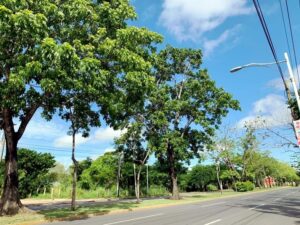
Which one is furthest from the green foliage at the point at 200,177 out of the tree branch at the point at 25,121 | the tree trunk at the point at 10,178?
the tree trunk at the point at 10,178

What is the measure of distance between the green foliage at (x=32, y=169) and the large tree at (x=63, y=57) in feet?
74.8

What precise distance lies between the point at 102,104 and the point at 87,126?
343 cm

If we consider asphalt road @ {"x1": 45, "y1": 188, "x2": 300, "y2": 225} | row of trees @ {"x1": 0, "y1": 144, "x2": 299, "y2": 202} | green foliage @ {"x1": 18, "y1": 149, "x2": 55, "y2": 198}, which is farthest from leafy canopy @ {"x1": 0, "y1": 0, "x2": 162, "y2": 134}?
green foliage @ {"x1": 18, "y1": 149, "x2": 55, "y2": 198}

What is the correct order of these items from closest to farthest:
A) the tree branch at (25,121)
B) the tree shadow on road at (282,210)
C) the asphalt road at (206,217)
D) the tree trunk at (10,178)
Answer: the asphalt road at (206,217) → the tree trunk at (10,178) → the tree shadow on road at (282,210) → the tree branch at (25,121)

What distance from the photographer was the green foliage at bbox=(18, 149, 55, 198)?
41.6m

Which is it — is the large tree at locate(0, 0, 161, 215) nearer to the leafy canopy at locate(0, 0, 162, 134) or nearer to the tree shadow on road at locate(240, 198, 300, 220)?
the leafy canopy at locate(0, 0, 162, 134)

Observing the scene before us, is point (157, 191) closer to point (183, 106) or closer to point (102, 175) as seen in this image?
point (102, 175)

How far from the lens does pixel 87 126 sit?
22016 mm

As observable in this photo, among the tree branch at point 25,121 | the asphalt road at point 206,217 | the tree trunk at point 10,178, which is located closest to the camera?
the asphalt road at point 206,217

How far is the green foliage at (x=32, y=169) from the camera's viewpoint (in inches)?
1636

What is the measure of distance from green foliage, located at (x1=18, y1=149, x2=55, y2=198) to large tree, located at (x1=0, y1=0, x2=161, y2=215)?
22806mm

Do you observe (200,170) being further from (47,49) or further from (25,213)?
(47,49)

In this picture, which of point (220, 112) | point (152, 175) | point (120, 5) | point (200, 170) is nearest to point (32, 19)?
point (120, 5)

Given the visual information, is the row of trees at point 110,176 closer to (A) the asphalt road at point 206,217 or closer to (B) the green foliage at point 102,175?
(B) the green foliage at point 102,175
